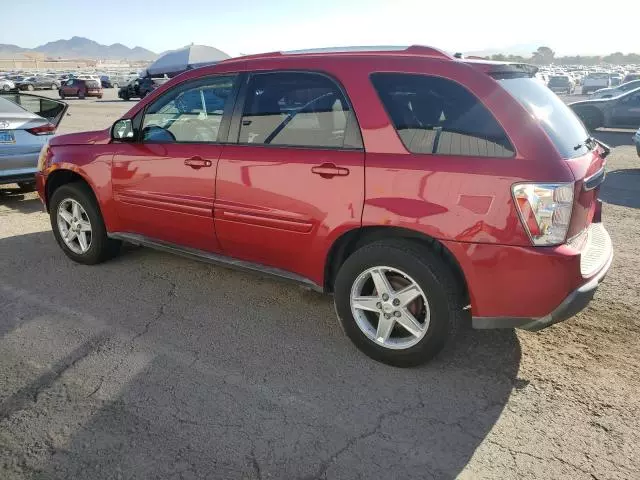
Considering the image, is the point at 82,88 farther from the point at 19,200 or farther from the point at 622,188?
the point at 622,188

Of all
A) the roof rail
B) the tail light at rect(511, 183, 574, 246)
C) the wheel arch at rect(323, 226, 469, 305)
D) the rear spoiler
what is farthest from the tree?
the tail light at rect(511, 183, 574, 246)

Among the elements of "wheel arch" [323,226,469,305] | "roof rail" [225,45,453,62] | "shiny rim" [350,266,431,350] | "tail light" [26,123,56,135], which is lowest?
"shiny rim" [350,266,431,350]

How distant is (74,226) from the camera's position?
15.6 feet

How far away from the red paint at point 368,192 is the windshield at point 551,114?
0.31 feet

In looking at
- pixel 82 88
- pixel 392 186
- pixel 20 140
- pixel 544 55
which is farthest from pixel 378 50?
pixel 544 55

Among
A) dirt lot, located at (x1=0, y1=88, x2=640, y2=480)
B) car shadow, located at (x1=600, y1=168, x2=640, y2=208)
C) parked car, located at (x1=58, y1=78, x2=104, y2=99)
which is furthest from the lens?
parked car, located at (x1=58, y1=78, x2=104, y2=99)

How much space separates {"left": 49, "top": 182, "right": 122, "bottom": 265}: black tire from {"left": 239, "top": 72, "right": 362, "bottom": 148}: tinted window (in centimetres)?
182

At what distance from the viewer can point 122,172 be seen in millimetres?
4242

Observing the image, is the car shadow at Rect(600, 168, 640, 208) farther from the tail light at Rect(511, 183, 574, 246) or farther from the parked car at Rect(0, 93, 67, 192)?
the parked car at Rect(0, 93, 67, 192)

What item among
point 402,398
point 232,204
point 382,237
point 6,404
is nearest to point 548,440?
point 402,398

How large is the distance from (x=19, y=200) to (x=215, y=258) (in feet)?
16.4

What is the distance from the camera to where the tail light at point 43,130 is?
6.93m

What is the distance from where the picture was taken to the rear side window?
275 centimetres

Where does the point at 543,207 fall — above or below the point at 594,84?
above
